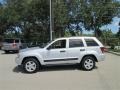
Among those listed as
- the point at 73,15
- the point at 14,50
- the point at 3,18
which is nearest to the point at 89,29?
the point at 73,15

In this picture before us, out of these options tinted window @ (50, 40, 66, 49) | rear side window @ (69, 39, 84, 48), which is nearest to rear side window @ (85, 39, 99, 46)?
rear side window @ (69, 39, 84, 48)

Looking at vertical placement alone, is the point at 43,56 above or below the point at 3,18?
below

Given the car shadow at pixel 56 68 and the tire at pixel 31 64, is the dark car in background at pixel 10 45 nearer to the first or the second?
the car shadow at pixel 56 68

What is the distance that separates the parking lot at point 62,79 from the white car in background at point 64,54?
44 centimetres

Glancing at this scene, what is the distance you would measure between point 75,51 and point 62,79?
2696 millimetres

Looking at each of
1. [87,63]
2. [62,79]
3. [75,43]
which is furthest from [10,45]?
[62,79]

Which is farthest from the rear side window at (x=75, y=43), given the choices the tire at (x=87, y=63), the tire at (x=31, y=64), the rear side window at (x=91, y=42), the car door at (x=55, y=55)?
the tire at (x=31, y=64)

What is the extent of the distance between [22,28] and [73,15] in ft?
35.5

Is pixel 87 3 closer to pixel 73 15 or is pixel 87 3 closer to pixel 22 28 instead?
pixel 73 15

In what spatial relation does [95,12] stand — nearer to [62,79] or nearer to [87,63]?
[87,63]

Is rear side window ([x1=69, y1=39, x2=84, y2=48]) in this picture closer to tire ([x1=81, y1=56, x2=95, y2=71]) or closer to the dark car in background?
tire ([x1=81, y1=56, x2=95, y2=71])

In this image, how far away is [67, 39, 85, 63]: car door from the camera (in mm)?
14078

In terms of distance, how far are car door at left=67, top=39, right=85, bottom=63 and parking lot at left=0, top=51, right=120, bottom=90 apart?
0.62 m

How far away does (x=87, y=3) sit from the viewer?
146ft
